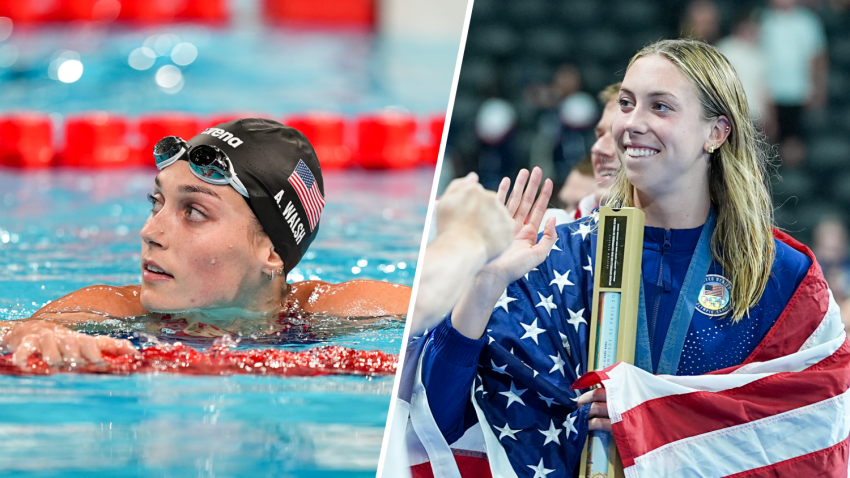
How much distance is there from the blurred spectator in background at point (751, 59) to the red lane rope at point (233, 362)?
560 centimetres

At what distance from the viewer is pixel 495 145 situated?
789 cm

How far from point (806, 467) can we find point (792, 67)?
6262 millimetres

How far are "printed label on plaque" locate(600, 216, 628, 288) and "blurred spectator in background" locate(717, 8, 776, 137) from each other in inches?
215

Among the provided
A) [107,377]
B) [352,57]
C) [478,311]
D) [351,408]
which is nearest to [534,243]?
[478,311]

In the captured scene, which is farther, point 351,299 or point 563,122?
point 563,122

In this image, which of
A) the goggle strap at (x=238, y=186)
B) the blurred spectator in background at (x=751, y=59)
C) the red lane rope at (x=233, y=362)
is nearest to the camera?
the red lane rope at (x=233, y=362)

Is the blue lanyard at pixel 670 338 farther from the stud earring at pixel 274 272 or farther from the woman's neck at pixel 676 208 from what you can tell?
the stud earring at pixel 274 272

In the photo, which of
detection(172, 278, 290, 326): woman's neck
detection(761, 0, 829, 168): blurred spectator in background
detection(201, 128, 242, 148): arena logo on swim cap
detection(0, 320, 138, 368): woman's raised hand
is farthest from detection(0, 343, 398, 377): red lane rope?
detection(761, 0, 829, 168): blurred spectator in background

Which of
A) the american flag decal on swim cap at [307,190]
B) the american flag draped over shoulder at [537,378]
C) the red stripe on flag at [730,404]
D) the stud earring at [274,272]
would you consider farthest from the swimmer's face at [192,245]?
the red stripe on flag at [730,404]

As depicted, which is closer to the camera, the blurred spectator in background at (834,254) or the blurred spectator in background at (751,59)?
the blurred spectator in background at (834,254)

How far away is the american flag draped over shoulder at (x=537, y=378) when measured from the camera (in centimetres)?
237

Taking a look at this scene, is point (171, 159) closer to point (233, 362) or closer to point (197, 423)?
point (233, 362)

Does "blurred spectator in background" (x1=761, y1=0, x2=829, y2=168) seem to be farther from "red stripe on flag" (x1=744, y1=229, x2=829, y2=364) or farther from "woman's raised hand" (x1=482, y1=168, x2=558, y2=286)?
"woman's raised hand" (x1=482, y1=168, x2=558, y2=286)

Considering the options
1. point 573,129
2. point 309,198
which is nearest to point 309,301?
point 309,198
